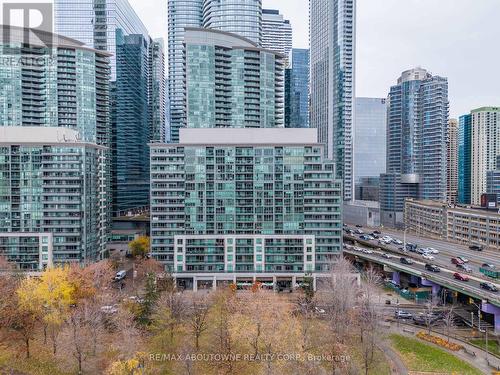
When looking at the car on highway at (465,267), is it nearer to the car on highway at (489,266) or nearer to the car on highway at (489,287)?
the car on highway at (489,266)

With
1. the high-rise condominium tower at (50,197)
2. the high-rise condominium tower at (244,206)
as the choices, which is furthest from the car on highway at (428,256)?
the high-rise condominium tower at (50,197)

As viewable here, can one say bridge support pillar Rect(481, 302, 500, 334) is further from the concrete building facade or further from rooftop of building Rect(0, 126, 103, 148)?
rooftop of building Rect(0, 126, 103, 148)

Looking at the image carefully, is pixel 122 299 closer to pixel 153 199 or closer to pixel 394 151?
pixel 153 199

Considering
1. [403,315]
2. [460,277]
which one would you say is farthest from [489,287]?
[403,315]

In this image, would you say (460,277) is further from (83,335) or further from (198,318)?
(83,335)

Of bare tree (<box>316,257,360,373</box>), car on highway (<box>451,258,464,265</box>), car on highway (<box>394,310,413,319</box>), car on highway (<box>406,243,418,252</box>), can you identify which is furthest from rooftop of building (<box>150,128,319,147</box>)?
car on highway (<box>406,243,418,252</box>)
